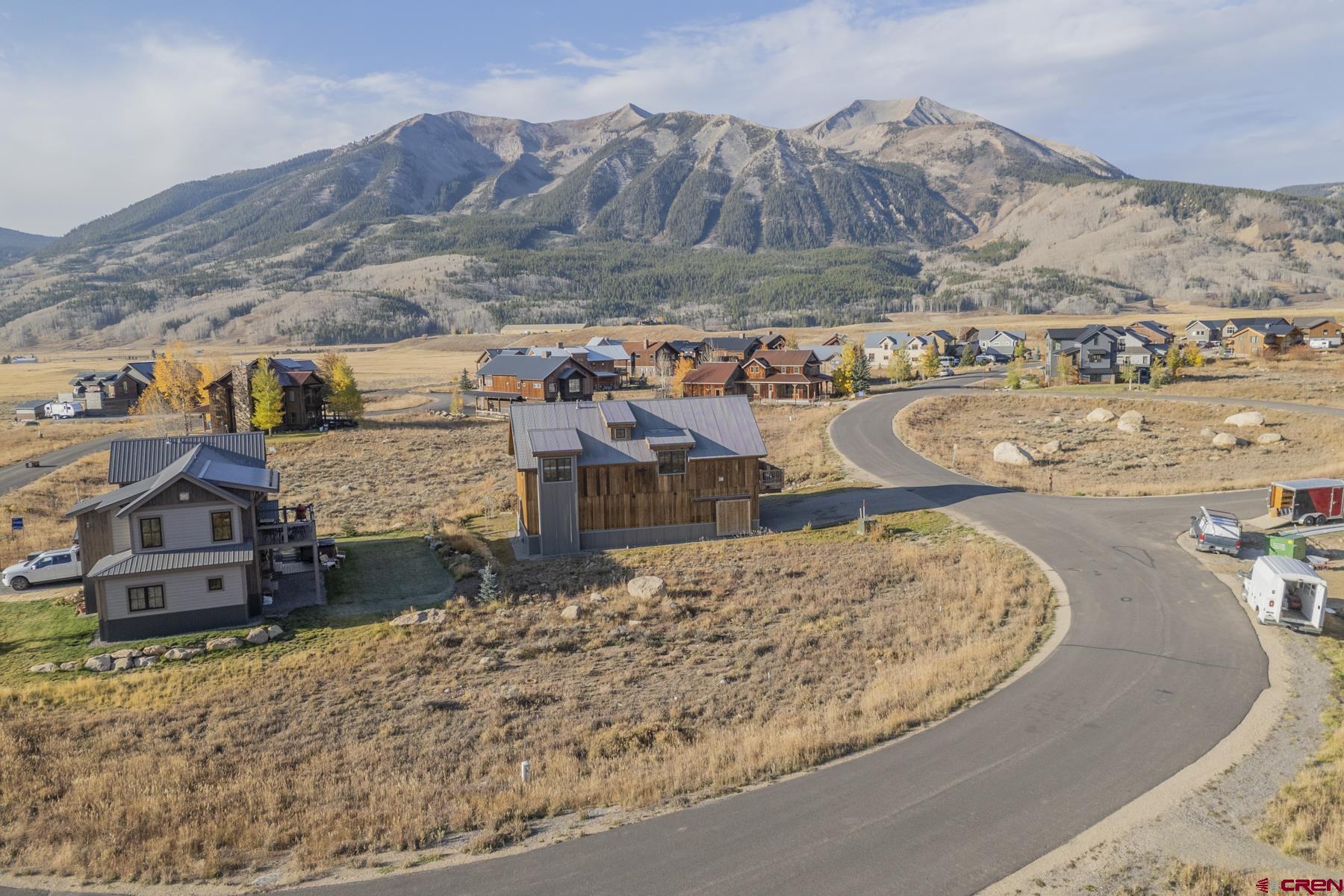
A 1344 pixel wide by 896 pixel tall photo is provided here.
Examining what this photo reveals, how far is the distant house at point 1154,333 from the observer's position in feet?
414

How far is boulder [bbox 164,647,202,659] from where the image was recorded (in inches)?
1152

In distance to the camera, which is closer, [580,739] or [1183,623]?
[580,739]

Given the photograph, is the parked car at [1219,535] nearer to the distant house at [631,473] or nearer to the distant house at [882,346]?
the distant house at [631,473]

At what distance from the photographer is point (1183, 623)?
27625 millimetres

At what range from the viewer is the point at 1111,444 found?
6712cm

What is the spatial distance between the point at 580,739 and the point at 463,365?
6662 inches

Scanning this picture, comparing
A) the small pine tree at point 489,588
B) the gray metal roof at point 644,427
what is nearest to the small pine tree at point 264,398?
the gray metal roof at point 644,427

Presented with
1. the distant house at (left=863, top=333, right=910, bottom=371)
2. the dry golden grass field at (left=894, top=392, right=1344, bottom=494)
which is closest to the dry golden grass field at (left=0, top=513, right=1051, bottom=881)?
the dry golden grass field at (left=894, top=392, right=1344, bottom=494)

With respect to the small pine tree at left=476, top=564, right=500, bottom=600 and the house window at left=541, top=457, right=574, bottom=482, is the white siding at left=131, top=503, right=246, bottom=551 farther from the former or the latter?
the house window at left=541, top=457, right=574, bottom=482

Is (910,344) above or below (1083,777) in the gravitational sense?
above

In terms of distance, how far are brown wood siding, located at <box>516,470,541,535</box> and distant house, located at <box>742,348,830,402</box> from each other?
6775 centimetres

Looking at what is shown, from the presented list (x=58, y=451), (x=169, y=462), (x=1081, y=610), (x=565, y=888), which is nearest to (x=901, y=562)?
(x=1081, y=610)

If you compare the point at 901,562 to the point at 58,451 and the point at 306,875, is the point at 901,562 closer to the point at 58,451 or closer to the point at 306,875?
the point at 306,875

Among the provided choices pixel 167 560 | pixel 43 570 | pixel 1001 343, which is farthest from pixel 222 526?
pixel 1001 343
